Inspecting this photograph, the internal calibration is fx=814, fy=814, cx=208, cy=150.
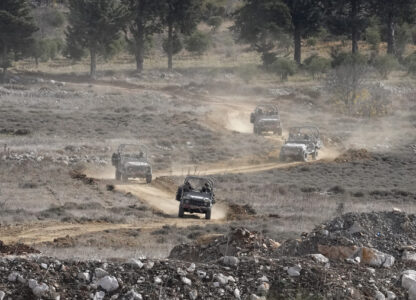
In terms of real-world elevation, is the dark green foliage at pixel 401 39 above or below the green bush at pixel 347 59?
above

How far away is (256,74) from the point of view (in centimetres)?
8456

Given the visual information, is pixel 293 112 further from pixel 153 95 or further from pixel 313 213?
pixel 313 213

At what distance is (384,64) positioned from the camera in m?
82.8

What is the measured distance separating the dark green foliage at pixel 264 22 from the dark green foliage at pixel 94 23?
13.7 m

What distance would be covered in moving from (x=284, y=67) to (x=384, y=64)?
33.6 feet

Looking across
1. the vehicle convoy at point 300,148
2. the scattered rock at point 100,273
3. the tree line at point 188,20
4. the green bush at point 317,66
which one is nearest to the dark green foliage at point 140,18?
the tree line at point 188,20

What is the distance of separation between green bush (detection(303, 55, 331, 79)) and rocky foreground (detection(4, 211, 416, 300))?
69389 millimetres

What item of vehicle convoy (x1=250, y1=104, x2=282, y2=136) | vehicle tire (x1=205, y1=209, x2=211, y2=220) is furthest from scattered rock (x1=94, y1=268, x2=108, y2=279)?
vehicle convoy (x1=250, y1=104, x2=282, y2=136)

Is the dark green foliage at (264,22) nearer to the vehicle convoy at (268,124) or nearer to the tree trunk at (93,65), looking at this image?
the tree trunk at (93,65)

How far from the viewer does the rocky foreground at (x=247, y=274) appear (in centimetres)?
1080

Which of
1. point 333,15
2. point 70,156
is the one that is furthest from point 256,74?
point 70,156

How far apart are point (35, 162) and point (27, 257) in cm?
2736

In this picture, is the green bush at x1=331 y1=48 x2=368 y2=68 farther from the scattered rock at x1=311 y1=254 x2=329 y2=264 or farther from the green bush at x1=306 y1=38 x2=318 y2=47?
the scattered rock at x1=311 y1=254 x2=329 y2=264

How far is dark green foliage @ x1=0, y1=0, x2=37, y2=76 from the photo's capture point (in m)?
76.6
